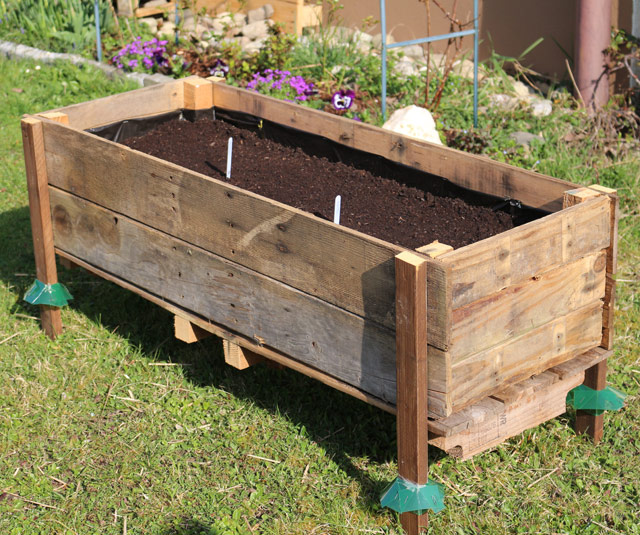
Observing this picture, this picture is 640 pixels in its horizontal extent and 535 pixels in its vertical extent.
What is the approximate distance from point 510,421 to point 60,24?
597 cm

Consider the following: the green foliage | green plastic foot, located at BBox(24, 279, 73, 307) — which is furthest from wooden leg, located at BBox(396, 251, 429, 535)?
the green foliage

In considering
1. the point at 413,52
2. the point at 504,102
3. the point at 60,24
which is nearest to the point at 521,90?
the point at 504,102

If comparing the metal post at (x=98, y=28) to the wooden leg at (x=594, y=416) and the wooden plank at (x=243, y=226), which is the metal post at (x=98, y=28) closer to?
the wooden plank at (x=243, y=226)

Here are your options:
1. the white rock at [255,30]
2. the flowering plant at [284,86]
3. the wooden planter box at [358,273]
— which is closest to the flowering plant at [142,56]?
the white rock at [255,30]

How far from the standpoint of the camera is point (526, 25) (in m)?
6.38

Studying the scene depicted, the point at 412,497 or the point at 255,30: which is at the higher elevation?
the point at 255,30

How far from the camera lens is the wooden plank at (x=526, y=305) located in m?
2.56

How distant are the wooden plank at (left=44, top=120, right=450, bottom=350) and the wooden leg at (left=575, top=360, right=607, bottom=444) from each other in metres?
0.88

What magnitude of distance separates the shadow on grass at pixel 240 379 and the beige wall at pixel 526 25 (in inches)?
135

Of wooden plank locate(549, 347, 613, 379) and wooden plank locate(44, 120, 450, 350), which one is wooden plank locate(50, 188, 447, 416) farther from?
wooden plank locate(549, 347, 613, 379)

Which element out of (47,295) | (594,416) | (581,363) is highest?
(581,363)

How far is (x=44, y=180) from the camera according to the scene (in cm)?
386

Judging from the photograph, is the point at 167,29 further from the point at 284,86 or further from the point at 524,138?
the point at 524,138

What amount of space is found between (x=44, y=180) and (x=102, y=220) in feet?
1.31
